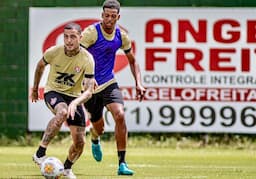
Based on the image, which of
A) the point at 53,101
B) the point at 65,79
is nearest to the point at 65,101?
the point at 53,101

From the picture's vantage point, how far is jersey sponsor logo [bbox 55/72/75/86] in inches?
495

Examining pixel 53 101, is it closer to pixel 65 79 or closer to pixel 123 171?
pixel 65 79

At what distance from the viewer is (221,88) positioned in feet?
63.9

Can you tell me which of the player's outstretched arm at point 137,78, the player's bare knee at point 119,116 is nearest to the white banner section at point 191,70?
the player's outstretched arm at point 137,78

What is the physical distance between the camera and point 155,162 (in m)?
16.1

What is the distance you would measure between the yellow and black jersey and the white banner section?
693cm

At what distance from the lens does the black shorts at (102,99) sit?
45.4ft

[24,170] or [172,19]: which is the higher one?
[172,19]

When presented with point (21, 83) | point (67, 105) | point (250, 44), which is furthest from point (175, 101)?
point (67, 105)

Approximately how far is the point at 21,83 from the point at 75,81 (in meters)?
7.47

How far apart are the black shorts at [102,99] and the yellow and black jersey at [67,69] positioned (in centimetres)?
124

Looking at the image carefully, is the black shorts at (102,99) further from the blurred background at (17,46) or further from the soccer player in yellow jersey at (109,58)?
the blurred background at (17,46)

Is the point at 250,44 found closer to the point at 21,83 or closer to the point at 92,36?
the point at 21,83

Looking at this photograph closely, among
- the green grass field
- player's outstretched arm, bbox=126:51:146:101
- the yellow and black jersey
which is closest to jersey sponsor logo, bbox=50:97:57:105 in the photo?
the yellow and black jersey
